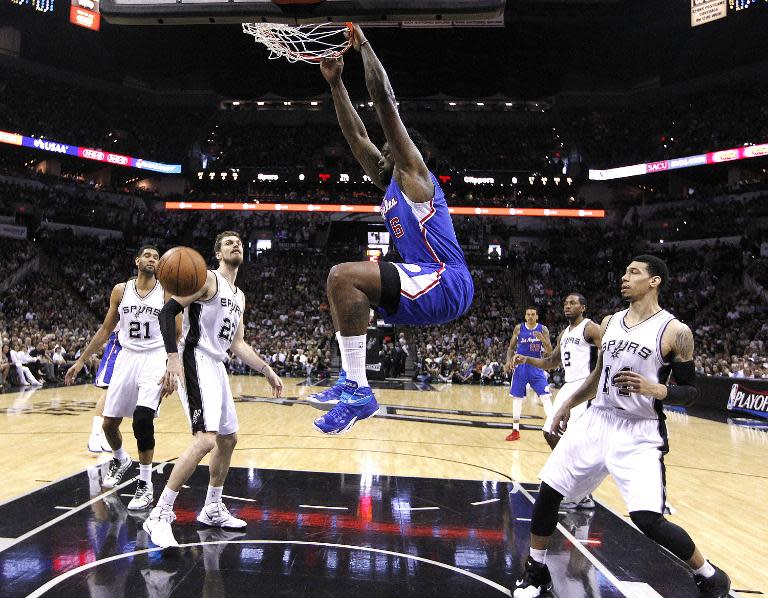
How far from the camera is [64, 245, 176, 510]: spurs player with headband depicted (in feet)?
19.8

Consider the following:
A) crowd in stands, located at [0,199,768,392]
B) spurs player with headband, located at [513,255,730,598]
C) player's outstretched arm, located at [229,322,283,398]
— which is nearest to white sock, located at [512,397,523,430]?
player's outstretched arm, located at [229,322,283,398]

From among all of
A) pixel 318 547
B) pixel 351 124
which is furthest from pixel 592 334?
pixel 351 124

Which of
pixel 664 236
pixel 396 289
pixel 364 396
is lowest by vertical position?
pixel 364 396

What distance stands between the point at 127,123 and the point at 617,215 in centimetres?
2844

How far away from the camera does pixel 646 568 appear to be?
175 inches

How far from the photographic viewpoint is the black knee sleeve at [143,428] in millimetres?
5609

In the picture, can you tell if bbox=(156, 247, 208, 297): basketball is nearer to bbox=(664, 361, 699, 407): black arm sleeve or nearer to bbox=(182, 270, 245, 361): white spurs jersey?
bbox=(182, 270, 245, 361): white spurs jersey

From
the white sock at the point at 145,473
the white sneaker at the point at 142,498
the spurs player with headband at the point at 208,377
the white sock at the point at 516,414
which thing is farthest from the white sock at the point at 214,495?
the white sock at the point at 516,414

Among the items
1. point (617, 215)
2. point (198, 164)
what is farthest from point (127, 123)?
point (617, 215)

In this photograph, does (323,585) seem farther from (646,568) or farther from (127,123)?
(127,123)

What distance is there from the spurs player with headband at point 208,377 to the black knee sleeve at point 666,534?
2890mm

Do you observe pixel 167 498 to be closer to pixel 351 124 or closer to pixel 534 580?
pixel 534 580

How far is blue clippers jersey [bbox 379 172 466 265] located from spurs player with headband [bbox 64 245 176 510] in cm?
337

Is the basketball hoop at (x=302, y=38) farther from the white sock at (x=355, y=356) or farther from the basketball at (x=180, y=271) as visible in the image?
the white sock at (x=355, y=356)
